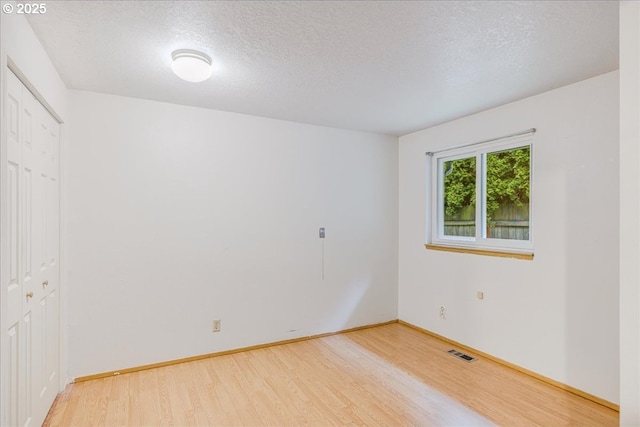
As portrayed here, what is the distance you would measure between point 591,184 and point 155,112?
3.60 metres

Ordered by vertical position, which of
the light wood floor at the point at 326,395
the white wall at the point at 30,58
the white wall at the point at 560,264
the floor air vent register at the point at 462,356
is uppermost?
the white wall at the point at 30,58

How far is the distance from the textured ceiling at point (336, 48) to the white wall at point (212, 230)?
1.46 feet

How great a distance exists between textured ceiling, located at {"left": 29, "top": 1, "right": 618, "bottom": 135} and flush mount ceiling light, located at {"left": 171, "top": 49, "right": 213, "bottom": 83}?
5 cm

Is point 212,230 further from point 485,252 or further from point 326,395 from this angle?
point 485,252

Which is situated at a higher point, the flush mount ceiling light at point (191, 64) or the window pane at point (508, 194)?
the flush mount ceiling light at point (191, 64)

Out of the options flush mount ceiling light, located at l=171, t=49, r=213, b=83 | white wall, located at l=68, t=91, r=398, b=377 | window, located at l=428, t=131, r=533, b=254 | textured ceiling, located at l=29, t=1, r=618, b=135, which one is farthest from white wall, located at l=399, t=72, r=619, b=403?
flush mount ceiling light, located at l=171, t=49, r=213, b=83

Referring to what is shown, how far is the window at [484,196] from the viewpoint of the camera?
9.96 ft

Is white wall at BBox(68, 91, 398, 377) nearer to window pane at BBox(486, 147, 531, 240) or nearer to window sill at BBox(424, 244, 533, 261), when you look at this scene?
window sill at BBox(424, 244, 533, 261)

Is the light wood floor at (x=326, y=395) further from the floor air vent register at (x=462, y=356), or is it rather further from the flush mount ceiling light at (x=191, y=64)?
the flush mount ceiling light at (x=191, y=64)

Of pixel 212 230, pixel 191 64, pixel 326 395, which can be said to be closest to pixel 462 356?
pixel 326 395

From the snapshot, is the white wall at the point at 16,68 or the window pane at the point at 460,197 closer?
the white wall at the point at 16,68

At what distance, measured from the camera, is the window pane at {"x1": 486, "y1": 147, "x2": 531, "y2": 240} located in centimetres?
302
